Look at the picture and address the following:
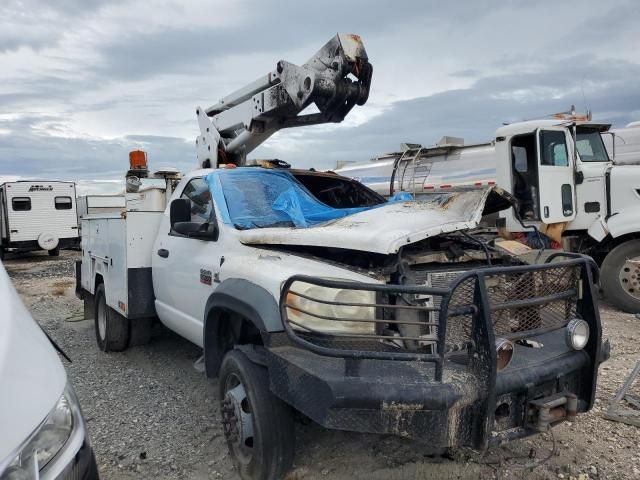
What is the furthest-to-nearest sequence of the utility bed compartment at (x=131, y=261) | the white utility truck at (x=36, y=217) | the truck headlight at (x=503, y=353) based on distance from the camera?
the white utility truck at (x=36, y=217), the utility bed compartment at (x=131, y=261), the truck headlight at (x=503, y=353)

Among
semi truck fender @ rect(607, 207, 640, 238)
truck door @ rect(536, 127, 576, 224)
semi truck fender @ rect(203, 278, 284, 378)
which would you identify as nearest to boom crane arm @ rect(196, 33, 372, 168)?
semi truck fender @ rect(203, 278, 284, 378)

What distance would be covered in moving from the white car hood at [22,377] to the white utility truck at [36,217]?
57.9 ft

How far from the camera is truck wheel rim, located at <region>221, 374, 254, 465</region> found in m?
2.95

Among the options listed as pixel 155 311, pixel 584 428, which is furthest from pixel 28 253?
pixel 584 428

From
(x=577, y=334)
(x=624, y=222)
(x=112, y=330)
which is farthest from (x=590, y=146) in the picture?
(x=112, y=330)

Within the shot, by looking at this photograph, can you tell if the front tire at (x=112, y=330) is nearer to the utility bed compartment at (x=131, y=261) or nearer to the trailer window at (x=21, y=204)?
the utility bed compartment at (x=131, y=261)

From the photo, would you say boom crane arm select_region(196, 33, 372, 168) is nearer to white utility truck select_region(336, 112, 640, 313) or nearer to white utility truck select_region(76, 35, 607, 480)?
white utility truck select_region(76, 35, 607, 480)

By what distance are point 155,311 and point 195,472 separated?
2.10m

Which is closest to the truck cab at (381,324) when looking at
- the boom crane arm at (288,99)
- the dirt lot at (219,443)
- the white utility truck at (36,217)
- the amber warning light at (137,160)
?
the dirt lot at (219,443)

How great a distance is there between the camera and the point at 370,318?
8.98 feet

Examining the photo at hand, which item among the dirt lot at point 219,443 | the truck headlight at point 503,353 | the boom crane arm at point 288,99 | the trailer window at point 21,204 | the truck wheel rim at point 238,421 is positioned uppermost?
the boom crane arm at point 288,99

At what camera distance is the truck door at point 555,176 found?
26.7 feet

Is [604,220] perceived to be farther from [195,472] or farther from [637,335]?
[195,472]

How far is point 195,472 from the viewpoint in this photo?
324cm
